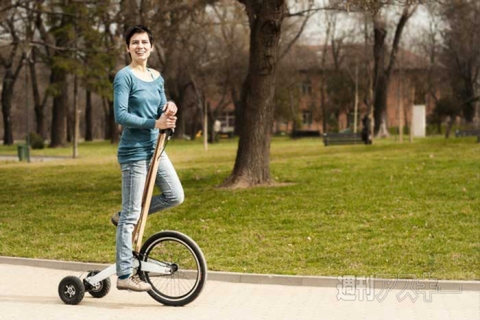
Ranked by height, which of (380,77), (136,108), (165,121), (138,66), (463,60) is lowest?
(165,121)

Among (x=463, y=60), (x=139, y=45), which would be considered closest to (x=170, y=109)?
(x=139, y=45)

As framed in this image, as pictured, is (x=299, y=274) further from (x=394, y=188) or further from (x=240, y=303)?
(x=394, y=188)

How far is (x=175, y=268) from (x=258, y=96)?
966 cm

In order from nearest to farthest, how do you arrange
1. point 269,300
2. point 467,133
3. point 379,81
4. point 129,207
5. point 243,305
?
1. point 129,207
2. point 243,305
3. point 269,300
4. point 467,133
5. point 379,81

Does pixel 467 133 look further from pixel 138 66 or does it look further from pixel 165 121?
pixel 165 121

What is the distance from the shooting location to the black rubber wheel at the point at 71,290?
24.6 feet

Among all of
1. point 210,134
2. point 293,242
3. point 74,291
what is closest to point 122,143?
point 74,291

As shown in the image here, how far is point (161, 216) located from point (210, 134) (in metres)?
44.4

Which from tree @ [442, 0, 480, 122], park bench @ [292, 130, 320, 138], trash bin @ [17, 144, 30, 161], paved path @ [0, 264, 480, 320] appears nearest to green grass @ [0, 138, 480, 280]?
paved path @ [0, 264, 480, 320]

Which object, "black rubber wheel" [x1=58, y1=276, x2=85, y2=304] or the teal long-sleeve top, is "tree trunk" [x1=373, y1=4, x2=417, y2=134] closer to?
the teal long-sleeve top

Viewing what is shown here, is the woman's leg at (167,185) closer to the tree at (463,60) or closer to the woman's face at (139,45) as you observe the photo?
the woman's face at (139,45)

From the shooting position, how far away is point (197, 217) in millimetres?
13398

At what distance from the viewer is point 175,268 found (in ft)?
23.9

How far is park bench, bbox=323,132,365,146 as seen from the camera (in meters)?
37.0
